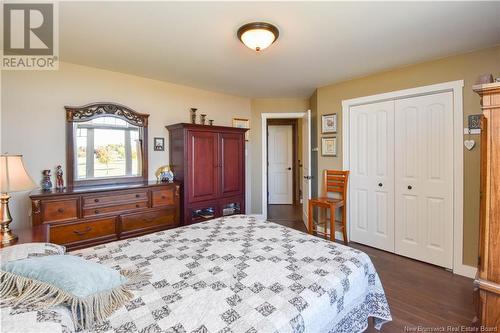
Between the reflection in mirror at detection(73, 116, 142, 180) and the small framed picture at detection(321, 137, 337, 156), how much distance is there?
8.83 feet

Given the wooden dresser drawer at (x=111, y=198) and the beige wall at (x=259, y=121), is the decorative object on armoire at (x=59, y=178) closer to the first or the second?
the wooden dresser drawer at (x=111, y=198)

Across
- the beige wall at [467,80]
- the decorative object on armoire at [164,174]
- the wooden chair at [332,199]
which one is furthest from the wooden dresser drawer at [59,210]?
the beige wall at [467,80]

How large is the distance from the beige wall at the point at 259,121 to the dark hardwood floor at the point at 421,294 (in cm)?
219

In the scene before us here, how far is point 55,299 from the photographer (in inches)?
36.6

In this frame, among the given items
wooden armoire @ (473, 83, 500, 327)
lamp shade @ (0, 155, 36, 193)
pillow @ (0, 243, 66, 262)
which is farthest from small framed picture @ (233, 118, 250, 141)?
wooden armoire @ (473, 83, 500, 327)

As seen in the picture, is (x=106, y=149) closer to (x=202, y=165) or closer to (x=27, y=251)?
(x=202, y=165)

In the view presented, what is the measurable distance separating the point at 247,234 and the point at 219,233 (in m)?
0.23

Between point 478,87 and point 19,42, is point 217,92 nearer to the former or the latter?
point 19,42

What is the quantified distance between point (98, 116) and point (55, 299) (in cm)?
262

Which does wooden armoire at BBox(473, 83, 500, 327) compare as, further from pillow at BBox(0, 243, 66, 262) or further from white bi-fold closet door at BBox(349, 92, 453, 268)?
pillow at BBox(0, 243, 66, 262)

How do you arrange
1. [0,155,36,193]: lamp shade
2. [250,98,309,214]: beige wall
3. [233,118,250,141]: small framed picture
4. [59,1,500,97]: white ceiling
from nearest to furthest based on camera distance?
[0,155,36,193]: lamp shade
[59,1,500,97]: white ceiling
[233,118,250,141]: small framed picture
[250,98,309,214]: beige wall

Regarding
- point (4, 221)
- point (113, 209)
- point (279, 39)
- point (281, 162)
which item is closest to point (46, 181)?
point (113, 209)

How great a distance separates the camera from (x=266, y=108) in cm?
464

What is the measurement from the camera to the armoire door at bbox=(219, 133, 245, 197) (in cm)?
376
